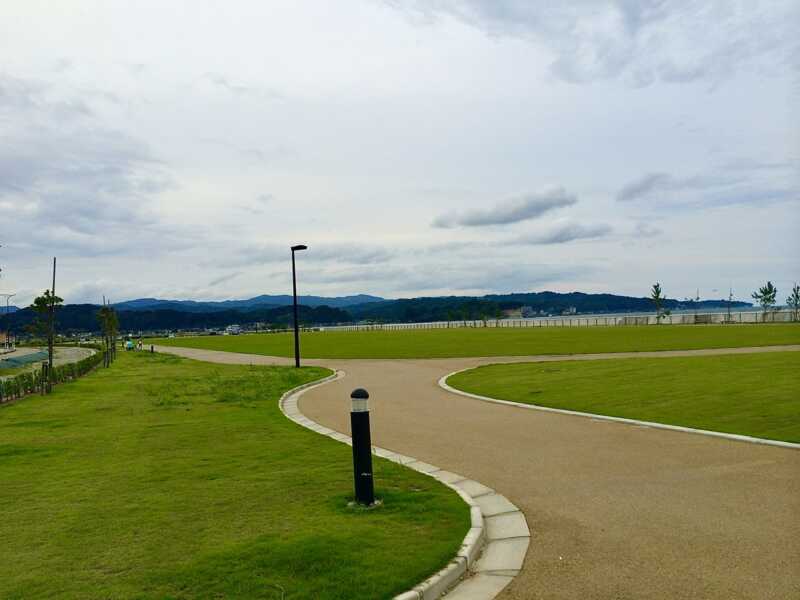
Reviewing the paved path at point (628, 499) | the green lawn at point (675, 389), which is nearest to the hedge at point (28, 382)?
the paved path at point (628, 499)

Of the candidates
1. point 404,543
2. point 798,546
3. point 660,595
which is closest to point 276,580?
point 404,543

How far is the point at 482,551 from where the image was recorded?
5.48 meters

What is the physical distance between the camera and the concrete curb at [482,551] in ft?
15.3

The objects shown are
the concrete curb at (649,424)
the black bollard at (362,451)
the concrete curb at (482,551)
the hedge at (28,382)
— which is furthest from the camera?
the hedge at (28,382)

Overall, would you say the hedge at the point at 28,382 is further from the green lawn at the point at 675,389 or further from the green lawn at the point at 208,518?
the green lawn at the point at 675,389

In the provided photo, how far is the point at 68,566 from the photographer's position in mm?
5137

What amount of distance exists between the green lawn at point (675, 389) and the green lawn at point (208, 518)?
593 centimetres

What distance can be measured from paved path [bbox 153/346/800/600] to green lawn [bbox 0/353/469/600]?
38.6 inches

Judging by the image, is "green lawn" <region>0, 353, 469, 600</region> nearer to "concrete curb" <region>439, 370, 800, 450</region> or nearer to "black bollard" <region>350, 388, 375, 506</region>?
"black bollard" <region>350, 388, 375, 506</region>

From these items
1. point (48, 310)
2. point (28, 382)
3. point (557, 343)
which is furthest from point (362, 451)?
point (557, 343)

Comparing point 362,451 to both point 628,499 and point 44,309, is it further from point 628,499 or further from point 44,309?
point 44,309

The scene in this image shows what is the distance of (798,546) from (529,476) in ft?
10.5

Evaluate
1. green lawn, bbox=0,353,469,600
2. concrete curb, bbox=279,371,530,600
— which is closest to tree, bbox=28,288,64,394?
green lawn, bbox=0,353,469,600

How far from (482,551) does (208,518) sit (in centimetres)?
287
